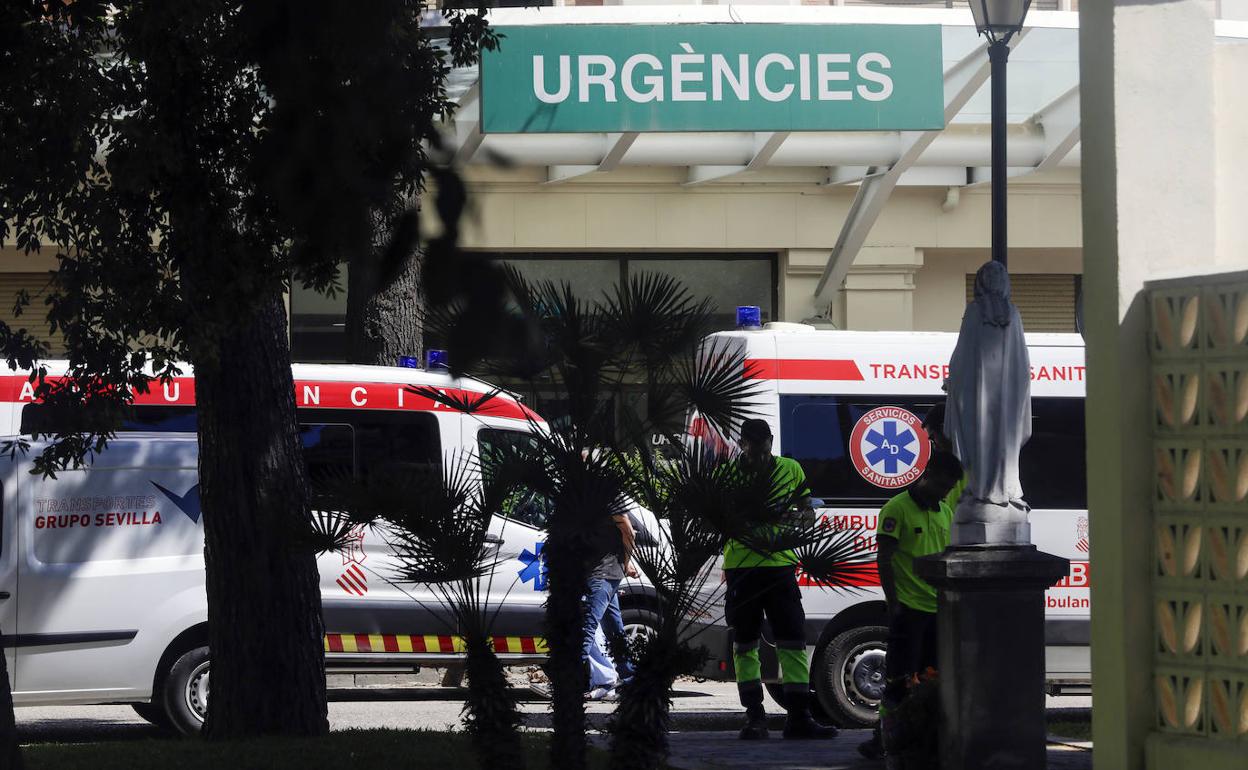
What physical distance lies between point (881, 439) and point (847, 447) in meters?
0.24

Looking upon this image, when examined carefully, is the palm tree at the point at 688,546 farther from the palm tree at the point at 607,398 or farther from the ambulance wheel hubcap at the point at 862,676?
the ambulance wheel hubcap at the point at 862,676

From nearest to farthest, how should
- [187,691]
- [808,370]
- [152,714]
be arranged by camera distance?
[187,691]
[152,714]
[808,370]

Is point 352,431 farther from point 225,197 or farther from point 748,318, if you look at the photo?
point 225,197

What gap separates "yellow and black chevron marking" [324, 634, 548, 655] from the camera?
1249 cm

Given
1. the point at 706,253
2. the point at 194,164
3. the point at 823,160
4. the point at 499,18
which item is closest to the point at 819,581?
the point at 194,164

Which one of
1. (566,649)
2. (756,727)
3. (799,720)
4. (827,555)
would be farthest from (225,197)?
(799,720)

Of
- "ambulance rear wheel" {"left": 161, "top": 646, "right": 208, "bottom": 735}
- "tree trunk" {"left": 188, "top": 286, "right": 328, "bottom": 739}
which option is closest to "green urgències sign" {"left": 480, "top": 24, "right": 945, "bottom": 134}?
"ambulance rear wheel" {"left": 161, "top": 646, "right": 208, "bottom": 735}

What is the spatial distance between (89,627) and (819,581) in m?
5.93

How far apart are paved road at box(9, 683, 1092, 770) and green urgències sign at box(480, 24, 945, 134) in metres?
5.03

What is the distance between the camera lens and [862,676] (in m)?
12.1

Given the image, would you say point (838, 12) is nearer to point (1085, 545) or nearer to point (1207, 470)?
point (1085, 545)

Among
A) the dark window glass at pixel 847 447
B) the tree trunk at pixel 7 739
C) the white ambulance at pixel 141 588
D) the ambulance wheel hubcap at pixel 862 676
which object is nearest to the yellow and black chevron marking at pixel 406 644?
the white ambulance at pixel 141 588

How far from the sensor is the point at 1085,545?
40.8ft

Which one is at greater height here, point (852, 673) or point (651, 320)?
point (651, 320)
